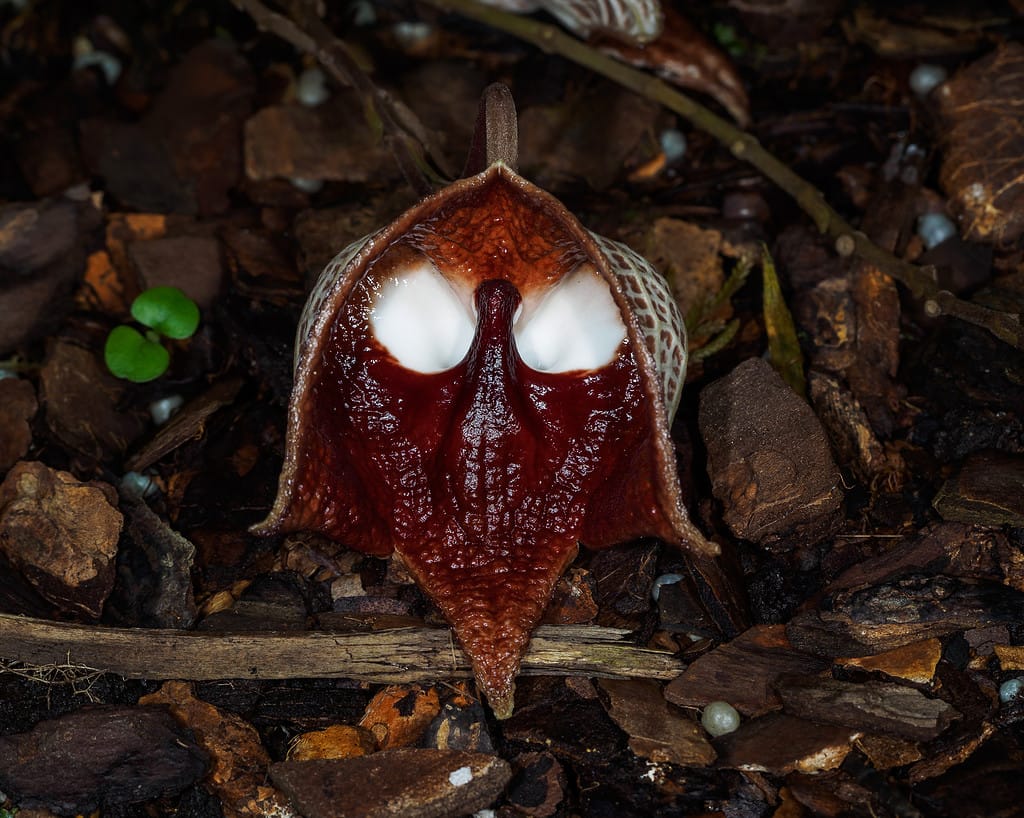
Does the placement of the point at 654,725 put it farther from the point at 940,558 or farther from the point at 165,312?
the point at 165,312

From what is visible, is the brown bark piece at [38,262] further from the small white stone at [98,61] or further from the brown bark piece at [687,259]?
the brown bark piece at [687,259]

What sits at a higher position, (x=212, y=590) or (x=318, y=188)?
(x=318, y=188)

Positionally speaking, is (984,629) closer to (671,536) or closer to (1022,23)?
(671,536)

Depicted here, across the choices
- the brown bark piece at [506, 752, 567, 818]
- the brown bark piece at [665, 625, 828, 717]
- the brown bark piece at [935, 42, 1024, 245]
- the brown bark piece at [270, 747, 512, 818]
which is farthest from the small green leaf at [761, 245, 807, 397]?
the brown bark piece at [270, 747, 512, 818]

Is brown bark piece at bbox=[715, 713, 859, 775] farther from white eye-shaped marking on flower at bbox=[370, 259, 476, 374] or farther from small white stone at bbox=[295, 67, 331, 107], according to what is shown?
small white stone at bbox=[295, 67, 331, 107]

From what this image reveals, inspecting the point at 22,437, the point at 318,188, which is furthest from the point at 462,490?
the point at 318,188
